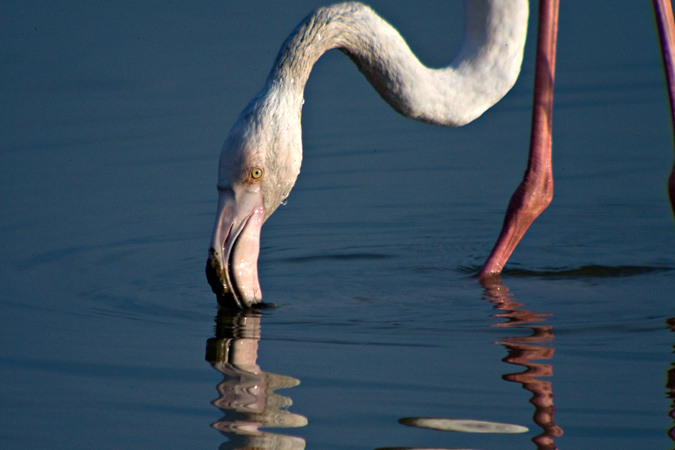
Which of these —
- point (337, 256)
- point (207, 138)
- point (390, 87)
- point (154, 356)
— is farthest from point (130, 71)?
point (154, 356)

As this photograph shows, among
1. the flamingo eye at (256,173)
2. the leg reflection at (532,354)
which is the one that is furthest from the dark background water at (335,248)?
the flamingo eye at (256,173)

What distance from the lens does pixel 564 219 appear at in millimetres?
6426

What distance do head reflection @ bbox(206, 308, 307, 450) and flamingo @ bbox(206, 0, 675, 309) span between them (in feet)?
0.64

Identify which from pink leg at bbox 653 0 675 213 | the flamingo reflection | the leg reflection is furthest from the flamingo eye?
pink leg at bbox 653 0 675 213

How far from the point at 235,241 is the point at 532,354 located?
4.39ft

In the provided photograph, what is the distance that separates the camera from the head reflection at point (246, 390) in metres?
3.42

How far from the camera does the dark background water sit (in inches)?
147

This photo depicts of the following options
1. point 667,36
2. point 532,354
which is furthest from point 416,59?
point 532,354

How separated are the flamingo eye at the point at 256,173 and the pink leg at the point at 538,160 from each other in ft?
4.51

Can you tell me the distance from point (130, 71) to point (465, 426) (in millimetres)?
6326

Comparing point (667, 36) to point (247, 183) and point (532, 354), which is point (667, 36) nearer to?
point (532, 354)

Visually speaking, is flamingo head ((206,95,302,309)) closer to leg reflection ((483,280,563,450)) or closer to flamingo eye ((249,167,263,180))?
flamingo eye ((249,167,263,180))

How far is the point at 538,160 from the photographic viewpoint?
18.2 ft

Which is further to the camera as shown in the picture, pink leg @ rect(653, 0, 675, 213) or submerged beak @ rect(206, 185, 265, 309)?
pink leg @ rect(653, 0, 675, 213)
